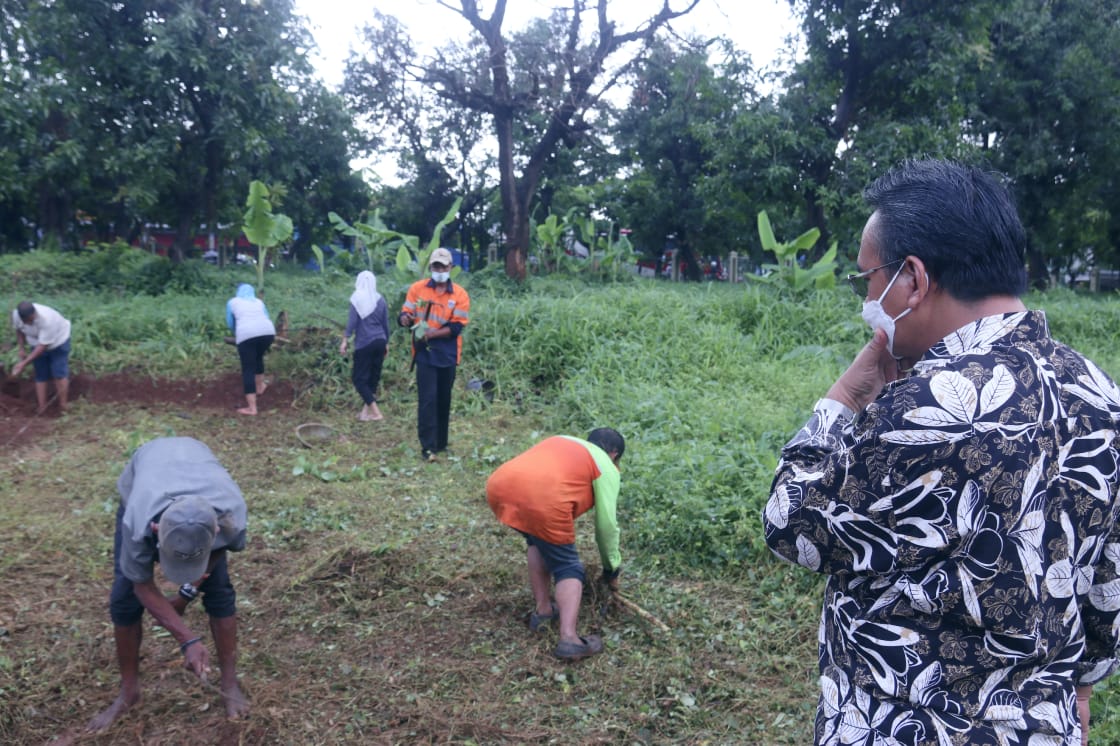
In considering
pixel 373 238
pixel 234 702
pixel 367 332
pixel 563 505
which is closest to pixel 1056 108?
pixel 373 238

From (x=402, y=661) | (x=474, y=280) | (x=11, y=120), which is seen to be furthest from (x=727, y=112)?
(x=402, y=661)

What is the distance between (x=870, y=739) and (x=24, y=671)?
149 inches

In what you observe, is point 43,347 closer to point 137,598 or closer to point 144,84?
point 144,84

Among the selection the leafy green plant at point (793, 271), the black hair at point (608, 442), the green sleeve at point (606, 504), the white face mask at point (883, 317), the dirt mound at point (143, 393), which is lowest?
the dirt mound at point (143, 393)

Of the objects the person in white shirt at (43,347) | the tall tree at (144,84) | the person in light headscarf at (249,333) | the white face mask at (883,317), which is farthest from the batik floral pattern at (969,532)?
the tall tree at (144,84)

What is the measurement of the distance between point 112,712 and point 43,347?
642 cm

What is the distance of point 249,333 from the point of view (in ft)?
29.8

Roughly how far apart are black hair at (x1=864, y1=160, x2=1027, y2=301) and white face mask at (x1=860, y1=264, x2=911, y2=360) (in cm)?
6

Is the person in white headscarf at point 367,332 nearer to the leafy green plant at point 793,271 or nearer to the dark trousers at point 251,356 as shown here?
the dark trousers at point 251,356

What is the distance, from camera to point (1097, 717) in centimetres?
338

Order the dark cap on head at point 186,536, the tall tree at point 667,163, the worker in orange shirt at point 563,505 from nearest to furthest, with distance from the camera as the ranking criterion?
the dark cap on head at point 186,536 → the worker in orange shirt at point 563,505 → the tall tree at point 667,163

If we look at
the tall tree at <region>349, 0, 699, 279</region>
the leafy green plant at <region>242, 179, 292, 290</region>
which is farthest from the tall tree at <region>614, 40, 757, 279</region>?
the leafy green plant at <region>242, 179, 292, 290</region>

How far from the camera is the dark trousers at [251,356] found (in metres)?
9.12

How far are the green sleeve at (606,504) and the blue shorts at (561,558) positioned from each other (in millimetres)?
154
